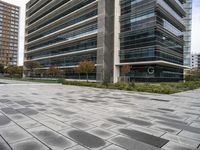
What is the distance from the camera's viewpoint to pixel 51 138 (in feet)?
16.6

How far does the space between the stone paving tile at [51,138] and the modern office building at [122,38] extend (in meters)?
36.6

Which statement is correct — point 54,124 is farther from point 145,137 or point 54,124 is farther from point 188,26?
point 188,26

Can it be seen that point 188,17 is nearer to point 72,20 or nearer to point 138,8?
point 138,8

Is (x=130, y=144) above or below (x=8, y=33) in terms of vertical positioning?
below

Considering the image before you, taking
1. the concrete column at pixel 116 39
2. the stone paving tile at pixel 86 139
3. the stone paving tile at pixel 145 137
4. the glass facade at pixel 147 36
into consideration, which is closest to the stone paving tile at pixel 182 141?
the stone paving tile at pixel 145 137

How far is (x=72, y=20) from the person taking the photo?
5603cm

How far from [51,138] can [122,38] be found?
42696 mm

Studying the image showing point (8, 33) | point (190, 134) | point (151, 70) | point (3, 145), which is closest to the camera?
point (3, 145)

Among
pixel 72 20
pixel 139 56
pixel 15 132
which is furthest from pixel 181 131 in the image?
pixel 72 20

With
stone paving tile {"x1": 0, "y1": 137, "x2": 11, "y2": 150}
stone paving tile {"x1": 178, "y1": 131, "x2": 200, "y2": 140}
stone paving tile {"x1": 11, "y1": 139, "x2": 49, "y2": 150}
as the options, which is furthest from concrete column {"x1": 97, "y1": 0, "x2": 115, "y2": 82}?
stone paving tile {"x1": 0, "y1": 137, "x2": 11, "y2": 150}

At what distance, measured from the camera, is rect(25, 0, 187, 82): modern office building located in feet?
132

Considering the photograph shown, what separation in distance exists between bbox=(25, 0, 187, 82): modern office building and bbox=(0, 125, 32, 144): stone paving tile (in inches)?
1454

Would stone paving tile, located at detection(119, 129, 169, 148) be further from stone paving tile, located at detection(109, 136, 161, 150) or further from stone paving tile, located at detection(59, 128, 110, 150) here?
stone paving tile, located at detection(59, 128, 110, 150)

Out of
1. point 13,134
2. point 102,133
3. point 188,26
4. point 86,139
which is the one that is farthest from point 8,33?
point 86,139
